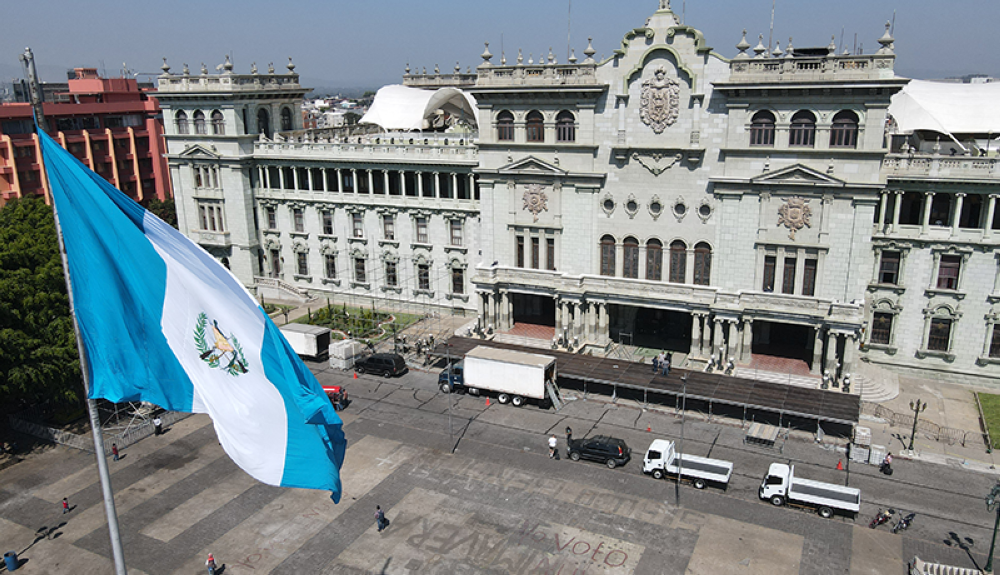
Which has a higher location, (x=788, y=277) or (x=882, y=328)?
(x=788, y=277)

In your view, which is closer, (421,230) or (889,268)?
(889,268)

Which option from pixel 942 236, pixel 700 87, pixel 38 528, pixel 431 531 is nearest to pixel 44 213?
pixel 38 528

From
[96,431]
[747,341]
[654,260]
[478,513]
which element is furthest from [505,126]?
[96,431]

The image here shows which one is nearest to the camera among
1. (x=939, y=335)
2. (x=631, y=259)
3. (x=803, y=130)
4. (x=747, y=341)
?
(x=803, y=130)

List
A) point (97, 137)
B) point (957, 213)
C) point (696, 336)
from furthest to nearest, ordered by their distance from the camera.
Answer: point (97, 137)
point (696, 336)
point (957, 213)

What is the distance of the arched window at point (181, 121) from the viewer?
80562mm

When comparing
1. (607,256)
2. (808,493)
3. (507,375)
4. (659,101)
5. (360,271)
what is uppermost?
(659,101)

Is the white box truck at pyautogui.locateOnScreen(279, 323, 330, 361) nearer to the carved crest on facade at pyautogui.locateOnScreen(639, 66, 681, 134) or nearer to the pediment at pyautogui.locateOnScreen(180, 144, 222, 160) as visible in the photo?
the pediment at pyautogui.locateOnScreen(180, 144, 222, 160)

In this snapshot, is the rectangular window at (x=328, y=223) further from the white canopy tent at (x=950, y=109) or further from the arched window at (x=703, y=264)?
the white canopy tent at (x=950, y=109)

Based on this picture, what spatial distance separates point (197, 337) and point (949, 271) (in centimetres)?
5621

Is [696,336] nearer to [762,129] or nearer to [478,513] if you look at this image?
[762,129]

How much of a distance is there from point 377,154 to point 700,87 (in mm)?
33543

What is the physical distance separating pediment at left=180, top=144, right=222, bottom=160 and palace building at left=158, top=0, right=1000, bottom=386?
1760 centimetres

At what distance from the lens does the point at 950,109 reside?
213 feet
